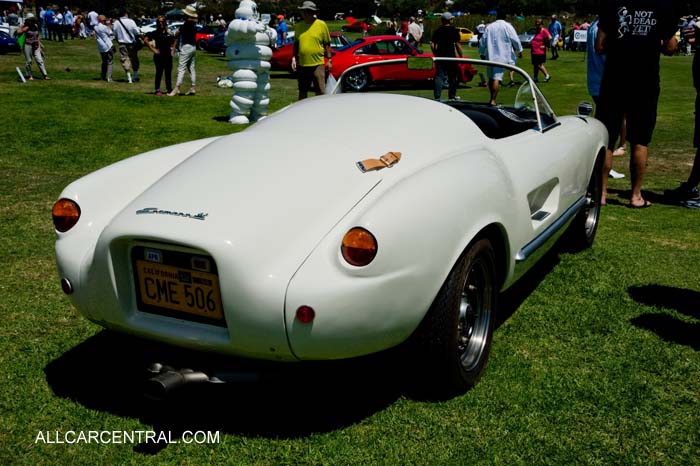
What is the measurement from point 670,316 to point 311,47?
7744 millimetres

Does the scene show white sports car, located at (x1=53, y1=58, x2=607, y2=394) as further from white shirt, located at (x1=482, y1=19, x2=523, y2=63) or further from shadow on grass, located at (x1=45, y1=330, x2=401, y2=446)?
white shirt, located at (x1=482, y1=19, x2=523, y2=63)

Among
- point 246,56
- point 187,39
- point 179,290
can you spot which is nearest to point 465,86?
point 179,290

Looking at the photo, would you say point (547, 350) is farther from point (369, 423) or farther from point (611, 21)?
point (611, 21)

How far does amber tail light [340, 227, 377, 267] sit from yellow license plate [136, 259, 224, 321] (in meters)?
0.50

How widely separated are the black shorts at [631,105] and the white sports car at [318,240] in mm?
3009

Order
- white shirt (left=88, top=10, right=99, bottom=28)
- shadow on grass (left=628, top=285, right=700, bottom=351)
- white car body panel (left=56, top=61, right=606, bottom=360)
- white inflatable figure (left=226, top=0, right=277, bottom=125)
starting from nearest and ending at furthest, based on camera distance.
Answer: white car body panel (left=56, top=61, right=606, bottom=360) < shadow on grass (left=628, top=285, right=700, bottom=351) < white inflatable figure (left=226, top=0, right=277, bottom=125) < white shirt (left=88, top=10, right=99, bottom=28)

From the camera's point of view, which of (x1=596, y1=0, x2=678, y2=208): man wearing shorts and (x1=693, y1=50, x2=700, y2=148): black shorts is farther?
(x1=693, y1=50, x2=700, y2=148): black shorts

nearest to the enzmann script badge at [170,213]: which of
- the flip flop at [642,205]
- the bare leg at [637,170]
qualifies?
the bare leg at [637,170]

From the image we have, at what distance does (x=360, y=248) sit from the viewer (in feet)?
7.82

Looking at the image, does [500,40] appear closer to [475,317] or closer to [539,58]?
[539,58]

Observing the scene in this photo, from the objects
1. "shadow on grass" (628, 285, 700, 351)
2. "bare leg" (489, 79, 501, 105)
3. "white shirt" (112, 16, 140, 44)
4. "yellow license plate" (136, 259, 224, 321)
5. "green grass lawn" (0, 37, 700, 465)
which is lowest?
"shadow on grass" (628, 285, 700, 351)

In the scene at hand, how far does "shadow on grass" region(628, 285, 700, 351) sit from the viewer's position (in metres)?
3.60

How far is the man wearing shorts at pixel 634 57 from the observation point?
5797 mm

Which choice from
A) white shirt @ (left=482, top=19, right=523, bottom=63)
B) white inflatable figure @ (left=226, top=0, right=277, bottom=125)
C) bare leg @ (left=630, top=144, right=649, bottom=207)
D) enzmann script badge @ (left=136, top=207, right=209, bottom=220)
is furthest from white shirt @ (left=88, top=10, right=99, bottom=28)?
enzmann script badge @ (left=136, top=207, right=209, bottom=220)
